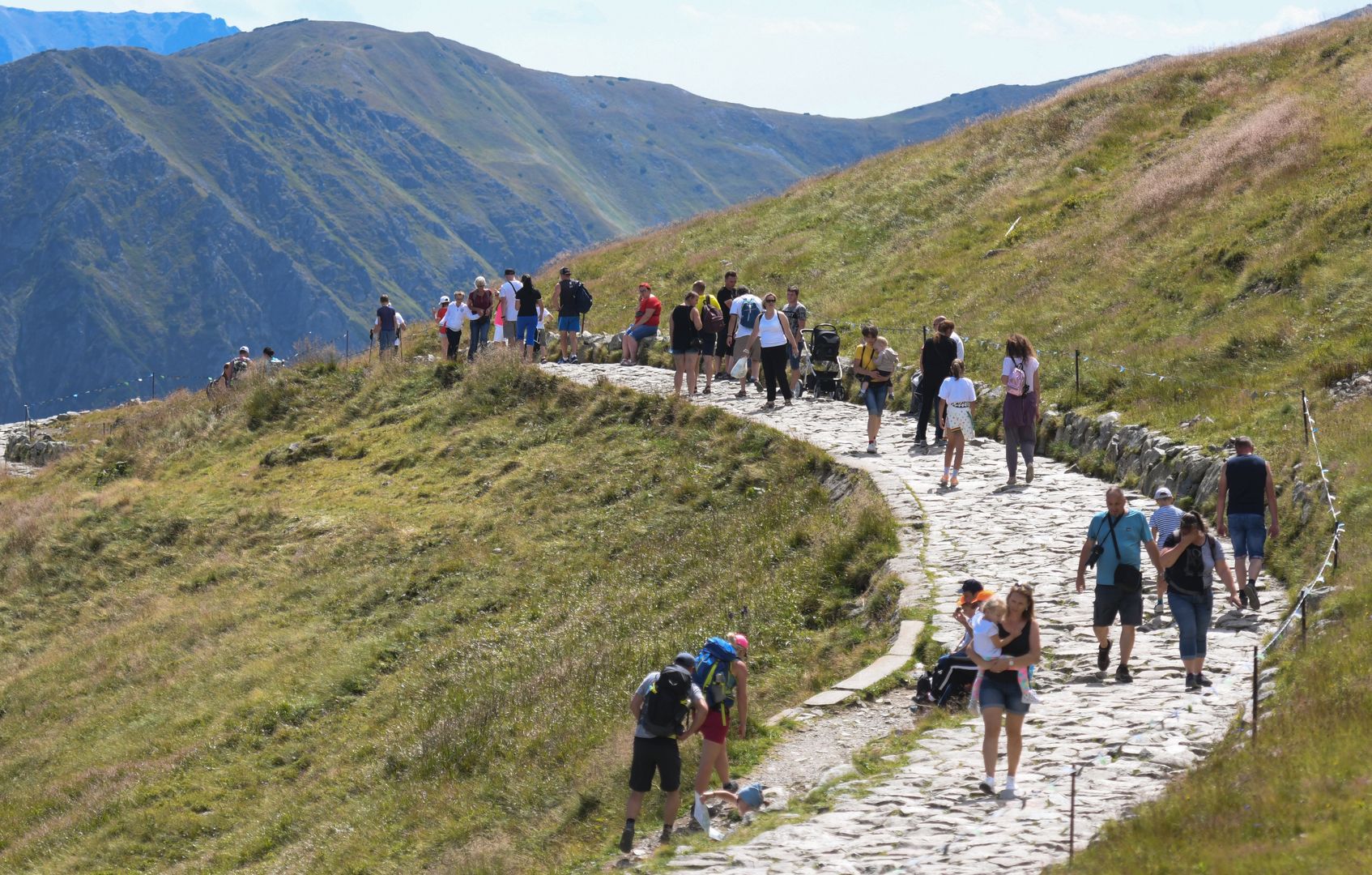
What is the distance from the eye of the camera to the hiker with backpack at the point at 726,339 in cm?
2647

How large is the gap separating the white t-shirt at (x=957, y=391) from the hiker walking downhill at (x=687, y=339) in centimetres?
636

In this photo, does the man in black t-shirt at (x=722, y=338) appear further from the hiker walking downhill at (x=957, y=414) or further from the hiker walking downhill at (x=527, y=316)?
the hiker walking downhill at (x=957, y=414)

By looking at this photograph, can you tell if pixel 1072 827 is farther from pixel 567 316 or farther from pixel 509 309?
pixel 509 309

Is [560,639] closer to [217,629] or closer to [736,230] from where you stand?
[217,629]

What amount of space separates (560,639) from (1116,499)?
24.8 ft

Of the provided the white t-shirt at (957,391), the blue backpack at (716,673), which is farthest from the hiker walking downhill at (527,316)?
the blue backpack at (716,673)

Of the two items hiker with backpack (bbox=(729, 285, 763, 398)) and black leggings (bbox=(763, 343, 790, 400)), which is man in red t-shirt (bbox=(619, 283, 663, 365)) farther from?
black leggings (bbox=(763, 343, 790, 400))

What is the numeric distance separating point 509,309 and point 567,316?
5.29 ft

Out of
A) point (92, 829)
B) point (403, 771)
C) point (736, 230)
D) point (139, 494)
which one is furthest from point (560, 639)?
point (736, 230)

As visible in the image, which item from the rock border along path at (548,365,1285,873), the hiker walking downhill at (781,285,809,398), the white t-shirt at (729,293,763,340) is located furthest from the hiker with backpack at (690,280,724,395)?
the rock border along path at (548,365,1285,873)

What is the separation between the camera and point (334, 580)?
74.2 feet

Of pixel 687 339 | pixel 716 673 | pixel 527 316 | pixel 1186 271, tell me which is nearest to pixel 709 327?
pixel 687 339

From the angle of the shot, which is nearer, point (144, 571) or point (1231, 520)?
point (1231, 520)

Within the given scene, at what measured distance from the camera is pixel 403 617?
67.1 feet
